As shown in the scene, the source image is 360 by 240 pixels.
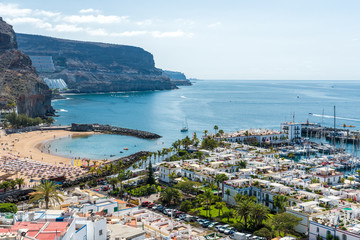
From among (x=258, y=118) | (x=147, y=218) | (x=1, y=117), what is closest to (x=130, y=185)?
(x=147, y=218)

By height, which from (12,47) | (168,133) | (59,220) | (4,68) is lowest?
(168,133)

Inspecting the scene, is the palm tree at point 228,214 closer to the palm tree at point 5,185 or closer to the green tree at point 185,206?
the green tree at point 185,206

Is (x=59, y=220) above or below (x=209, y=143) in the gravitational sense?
above

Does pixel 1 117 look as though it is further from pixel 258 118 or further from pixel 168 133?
pixel 258 118

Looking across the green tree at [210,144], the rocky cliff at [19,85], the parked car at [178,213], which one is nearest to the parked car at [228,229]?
the parked car at [178,213]

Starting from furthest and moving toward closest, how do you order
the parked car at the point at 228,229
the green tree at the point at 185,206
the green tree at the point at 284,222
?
the green tree at the point at 185,206
the parked car at the point at 228,229
the green tree at the point at 284,222

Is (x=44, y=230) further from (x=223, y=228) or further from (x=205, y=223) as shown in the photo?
(x=205, y=223)

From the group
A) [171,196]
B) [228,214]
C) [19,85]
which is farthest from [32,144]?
[228,214]

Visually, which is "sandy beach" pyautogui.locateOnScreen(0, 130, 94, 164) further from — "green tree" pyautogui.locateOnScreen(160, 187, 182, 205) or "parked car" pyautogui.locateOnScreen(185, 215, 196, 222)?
"parked car" pyautogui.locateOnScreen(185, 215, 196, 222)
